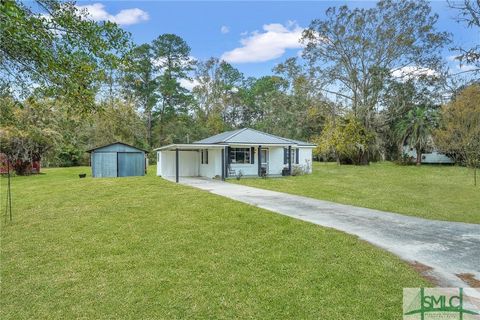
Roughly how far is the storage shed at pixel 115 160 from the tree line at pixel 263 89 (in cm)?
341

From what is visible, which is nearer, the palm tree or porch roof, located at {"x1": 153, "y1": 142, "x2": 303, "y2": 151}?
porch roof, located at {"x1": 153, "y1": 142, "x2": 303, "y2": 151}

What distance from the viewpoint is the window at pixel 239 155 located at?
18625 millimetres

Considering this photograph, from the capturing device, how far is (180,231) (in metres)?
6.29

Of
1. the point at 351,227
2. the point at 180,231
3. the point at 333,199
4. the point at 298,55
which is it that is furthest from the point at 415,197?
the point at 298,55

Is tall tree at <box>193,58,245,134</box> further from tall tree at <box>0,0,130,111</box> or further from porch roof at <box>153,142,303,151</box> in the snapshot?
tall tree at <box>0,0,130,111</box>

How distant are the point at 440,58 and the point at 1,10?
31515 millimetres

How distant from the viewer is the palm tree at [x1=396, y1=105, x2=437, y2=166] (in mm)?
25812

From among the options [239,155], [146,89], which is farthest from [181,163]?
[146,89]

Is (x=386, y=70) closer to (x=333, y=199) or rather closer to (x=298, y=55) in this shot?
(x=298, y=55)

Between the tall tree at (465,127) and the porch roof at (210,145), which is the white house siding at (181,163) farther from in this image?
the tall tree at (465,127)

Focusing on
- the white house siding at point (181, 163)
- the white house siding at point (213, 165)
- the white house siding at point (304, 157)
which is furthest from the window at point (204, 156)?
the white house siding at point (304, 157)

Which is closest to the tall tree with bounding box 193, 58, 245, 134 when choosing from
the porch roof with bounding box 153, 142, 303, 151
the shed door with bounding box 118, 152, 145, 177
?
the shed door with bounding box 118, 152, 145, 177

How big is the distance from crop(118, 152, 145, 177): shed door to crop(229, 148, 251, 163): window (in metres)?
6.61

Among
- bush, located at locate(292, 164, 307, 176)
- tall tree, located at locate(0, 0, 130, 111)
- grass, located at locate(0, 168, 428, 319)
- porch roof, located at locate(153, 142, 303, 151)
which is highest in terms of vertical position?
tall tree, located at locate(0, 0, 130, 111)
